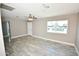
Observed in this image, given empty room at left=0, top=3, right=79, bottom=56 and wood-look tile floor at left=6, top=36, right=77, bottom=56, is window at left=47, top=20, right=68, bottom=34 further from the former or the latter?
wood-look tile floor at left=6, top=36, right=77, bottom=56

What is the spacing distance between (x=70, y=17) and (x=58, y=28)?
249mm

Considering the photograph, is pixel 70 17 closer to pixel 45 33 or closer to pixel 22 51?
A: pixel 45 33

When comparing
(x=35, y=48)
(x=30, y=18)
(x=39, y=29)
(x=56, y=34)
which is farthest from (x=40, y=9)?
(x=35, y=48)

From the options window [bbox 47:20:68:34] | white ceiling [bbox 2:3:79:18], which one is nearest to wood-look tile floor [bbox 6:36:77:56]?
window [bbox 47:20:68:34]

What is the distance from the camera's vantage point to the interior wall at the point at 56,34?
1.22 metres

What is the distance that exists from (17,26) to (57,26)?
68 cm

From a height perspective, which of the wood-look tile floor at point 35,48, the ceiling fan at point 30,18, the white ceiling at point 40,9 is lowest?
the wood-look tile floor at point 35,48

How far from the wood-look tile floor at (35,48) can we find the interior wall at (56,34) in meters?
0.10

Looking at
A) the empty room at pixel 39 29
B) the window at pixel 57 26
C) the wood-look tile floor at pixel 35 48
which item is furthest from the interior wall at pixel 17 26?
the window at pixel 57 26

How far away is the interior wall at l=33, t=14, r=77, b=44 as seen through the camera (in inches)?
48.1

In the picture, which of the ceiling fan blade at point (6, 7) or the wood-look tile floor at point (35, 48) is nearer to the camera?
the ceiling fan blade at point (6, 7)

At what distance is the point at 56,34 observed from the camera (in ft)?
4.24

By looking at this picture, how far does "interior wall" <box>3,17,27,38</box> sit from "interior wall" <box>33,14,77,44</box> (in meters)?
0.19

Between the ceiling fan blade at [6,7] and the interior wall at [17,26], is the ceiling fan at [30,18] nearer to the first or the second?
the interior wall at [17,26]
